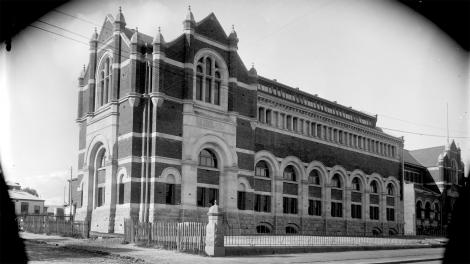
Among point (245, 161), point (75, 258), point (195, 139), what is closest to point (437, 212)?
point (245, 161)

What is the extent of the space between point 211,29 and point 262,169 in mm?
11061

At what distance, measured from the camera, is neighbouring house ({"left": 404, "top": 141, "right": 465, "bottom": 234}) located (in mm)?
52406

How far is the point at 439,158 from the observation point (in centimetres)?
5906

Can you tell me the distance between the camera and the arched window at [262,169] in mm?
35812

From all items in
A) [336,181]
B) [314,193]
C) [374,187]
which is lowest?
[314,193]

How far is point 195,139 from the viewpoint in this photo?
30688 mm

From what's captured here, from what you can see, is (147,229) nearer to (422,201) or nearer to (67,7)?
(67,7)

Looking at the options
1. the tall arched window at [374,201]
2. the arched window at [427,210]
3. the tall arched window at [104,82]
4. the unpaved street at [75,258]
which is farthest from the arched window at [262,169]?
the arched window at [427,210]

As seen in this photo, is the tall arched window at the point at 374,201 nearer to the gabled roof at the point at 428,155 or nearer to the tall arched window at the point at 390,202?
the tall arched window at the point at 390,202

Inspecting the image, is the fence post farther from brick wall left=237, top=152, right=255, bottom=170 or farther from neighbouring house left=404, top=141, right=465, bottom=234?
neighbouring house left=404, top=141, right=465, bottom=234

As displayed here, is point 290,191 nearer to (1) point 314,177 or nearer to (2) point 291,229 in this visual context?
(2) point 291,229

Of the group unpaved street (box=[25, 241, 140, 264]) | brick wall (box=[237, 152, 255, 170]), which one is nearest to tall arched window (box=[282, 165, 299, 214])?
brick wall (box=[237, 152, 255, 170])

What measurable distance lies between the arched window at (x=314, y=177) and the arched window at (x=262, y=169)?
5367 millimetres

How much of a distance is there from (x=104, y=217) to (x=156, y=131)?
644 cm
